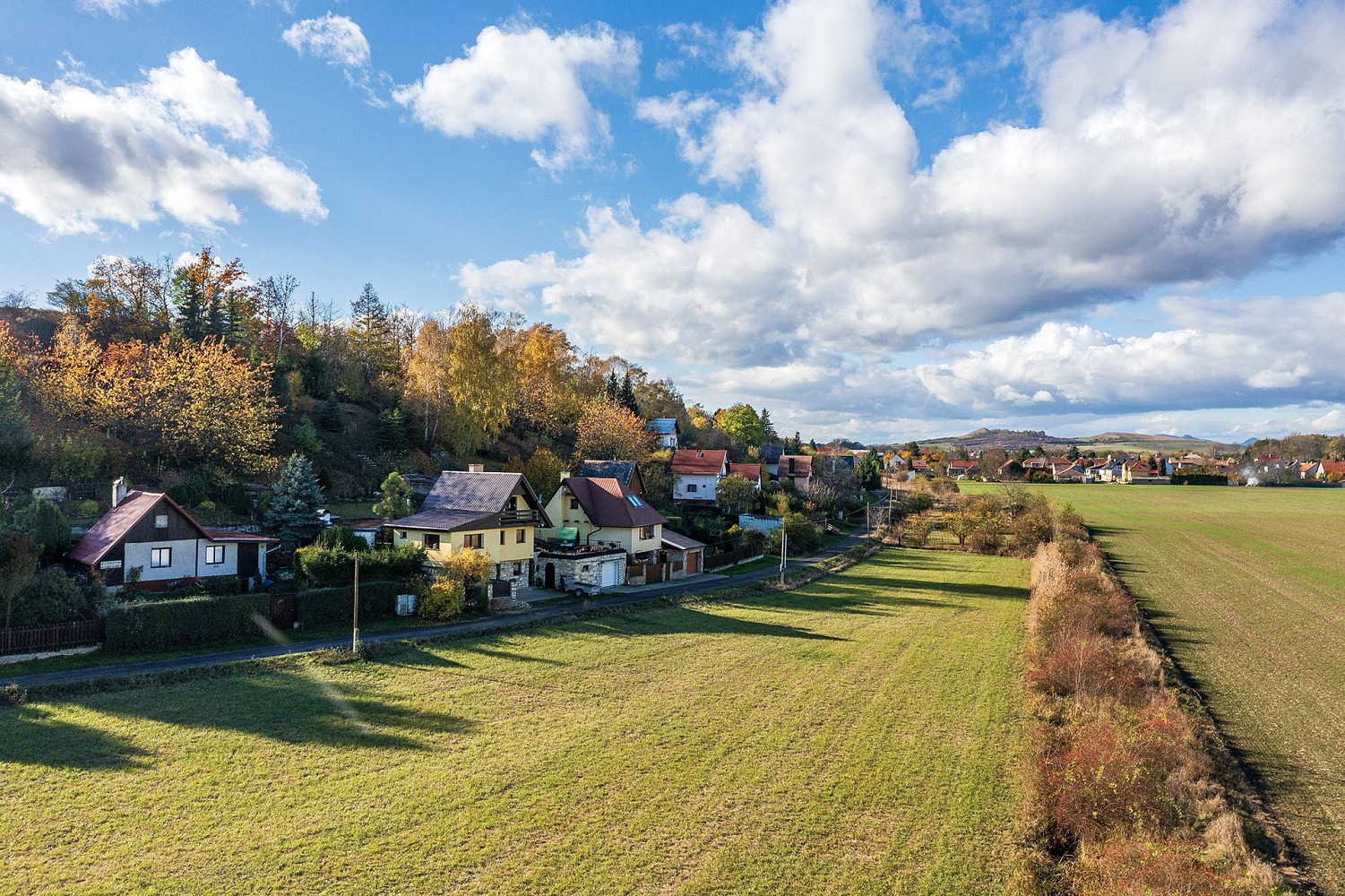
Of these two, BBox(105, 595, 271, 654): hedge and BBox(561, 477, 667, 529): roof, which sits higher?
BBox(561, 477, 667, 529): roof

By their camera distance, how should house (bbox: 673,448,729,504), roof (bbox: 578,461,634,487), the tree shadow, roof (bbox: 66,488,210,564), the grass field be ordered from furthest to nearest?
house (bbox: 673,448,729,504), roof (bbox: 578,461,634,487), roof (bbox: 66,488,210,564), the grass field, the tree shadow

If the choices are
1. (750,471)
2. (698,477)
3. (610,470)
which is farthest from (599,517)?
(750,471)

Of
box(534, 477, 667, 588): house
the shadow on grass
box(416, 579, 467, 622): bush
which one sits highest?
box(534, 477, 667, 588): house

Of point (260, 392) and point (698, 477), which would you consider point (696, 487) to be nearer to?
point (698, 477)

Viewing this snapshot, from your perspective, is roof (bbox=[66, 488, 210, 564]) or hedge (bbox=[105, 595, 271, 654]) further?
roof (bbox=[66, 488, 210, 564])

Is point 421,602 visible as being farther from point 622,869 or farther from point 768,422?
point 768,422

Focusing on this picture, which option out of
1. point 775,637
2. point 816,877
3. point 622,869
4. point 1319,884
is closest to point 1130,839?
point 1319,884

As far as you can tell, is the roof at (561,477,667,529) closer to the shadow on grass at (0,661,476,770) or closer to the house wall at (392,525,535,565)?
the house wall at (392,525,535,565)

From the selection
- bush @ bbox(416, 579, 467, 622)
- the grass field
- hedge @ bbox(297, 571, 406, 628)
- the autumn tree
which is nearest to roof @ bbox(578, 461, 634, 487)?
the autumn tree
